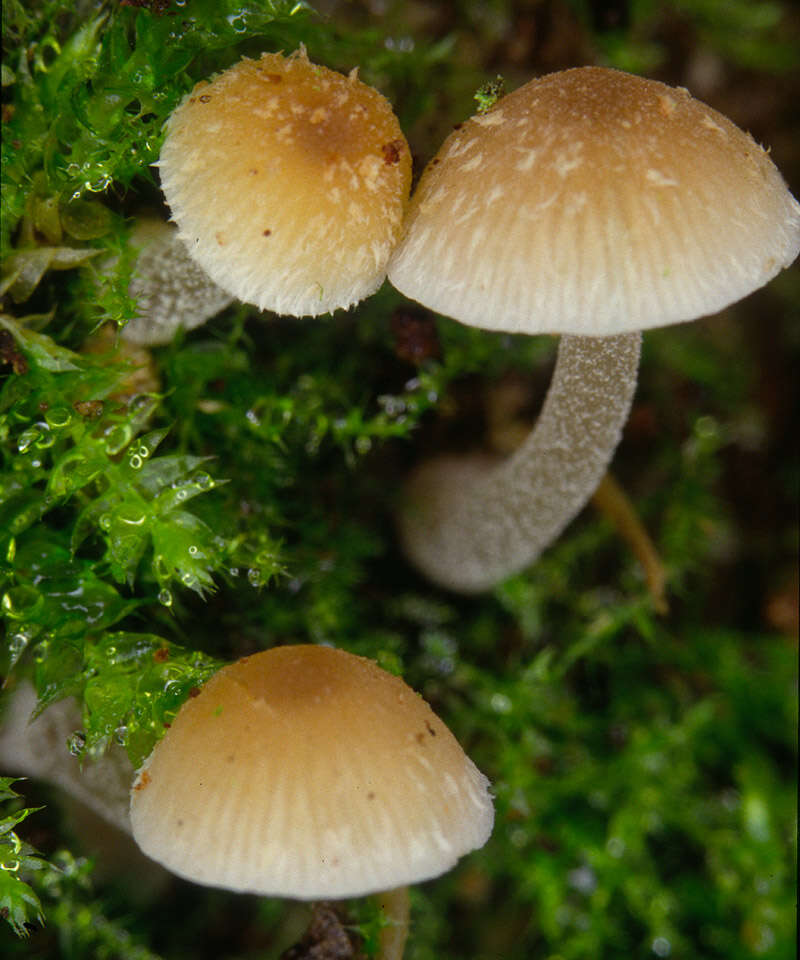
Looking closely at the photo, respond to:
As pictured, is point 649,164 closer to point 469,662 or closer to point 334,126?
point 334,126

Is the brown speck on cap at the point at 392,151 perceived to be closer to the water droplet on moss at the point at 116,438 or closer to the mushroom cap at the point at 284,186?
the mushroom cap at the point at 284,186

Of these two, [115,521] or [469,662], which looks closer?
[115,521]

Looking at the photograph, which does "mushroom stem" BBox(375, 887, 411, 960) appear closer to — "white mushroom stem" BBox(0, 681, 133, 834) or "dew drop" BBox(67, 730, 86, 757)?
"white mushroom stem" BBox(0, 681, 133, 834)

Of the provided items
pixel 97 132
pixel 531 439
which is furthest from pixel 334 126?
pixel 531 439

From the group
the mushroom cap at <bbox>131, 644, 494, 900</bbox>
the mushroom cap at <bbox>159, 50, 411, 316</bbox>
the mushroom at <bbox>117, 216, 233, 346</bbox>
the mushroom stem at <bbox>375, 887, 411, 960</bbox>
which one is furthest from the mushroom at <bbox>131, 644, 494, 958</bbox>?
the mushroom at <bbox>117, 216, 233, 346</bbox>

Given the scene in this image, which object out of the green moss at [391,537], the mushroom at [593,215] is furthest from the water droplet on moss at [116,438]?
the mushroom at [593,215]

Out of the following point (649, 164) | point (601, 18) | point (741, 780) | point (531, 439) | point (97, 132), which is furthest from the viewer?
point (601, 18)
